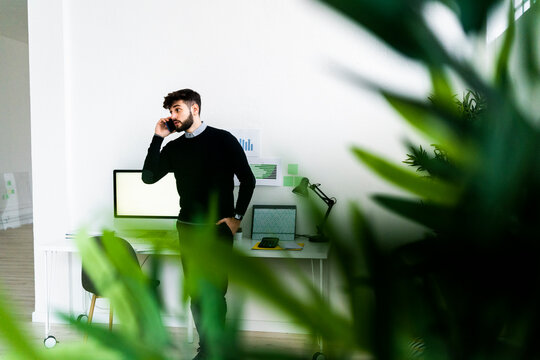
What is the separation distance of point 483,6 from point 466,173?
46mm

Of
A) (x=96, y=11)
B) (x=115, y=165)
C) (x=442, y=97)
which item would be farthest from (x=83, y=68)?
(x=442, y=97)

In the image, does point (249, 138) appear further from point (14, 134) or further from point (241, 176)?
point (14, 134)

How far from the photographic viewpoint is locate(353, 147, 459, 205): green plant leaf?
0.14 m

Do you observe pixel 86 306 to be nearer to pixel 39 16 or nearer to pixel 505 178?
pixel 39 16

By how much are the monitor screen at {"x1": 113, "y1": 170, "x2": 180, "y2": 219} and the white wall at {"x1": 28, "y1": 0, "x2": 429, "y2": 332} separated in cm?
22

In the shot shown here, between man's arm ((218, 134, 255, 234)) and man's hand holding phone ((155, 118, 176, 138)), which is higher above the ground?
man's hand holding phone ((155, 118, 176, 138))

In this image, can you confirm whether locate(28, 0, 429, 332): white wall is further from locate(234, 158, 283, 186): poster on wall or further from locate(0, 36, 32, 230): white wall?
locate(0, 36, 32, 230): white wall

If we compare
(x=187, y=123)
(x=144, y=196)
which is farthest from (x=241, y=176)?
(x=144, y=196)

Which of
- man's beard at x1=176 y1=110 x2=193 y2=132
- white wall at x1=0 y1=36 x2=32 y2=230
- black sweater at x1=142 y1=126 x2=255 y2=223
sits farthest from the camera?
white wall at x1=0 y1=36 x2=32 y2=230

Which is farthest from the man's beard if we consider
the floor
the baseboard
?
the baseboard

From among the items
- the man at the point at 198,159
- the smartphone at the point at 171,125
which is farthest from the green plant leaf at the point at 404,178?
the smartphone at the point at 171,125

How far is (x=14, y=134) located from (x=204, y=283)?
9182mm

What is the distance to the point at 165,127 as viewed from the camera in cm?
322

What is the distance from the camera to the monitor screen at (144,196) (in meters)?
Answer: 3.44
